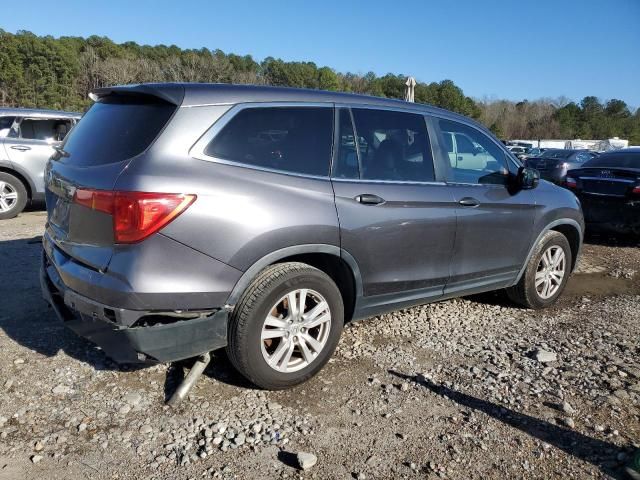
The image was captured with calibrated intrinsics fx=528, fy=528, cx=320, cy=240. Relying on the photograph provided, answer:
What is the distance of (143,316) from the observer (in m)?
2.74

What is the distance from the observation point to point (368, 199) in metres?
3.44

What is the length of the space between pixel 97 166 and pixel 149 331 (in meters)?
0.97

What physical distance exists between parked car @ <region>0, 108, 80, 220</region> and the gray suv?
6.11 meters

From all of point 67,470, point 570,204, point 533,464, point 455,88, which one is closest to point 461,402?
point 533,464

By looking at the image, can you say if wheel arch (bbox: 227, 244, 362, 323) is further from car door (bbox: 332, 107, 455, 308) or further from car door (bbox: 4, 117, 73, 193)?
car door (bbox: 4, 117, 73, 193)

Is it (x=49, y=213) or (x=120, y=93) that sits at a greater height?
(x=120, y=93)

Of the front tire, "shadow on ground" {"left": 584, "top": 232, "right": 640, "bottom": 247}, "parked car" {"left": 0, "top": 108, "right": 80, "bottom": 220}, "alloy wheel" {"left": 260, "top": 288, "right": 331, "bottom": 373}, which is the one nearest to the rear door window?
the front tire

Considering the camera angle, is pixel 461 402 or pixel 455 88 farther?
pixel 455 88

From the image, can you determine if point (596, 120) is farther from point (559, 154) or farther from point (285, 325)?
point (285, 325)

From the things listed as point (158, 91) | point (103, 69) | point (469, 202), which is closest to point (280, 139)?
point (158, 91)

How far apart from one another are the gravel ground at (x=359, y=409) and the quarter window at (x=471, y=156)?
4.15 ft

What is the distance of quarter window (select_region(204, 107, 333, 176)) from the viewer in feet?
9.84

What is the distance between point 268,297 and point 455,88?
86.2 metres

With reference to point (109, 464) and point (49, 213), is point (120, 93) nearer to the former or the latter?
point (49, 213)
